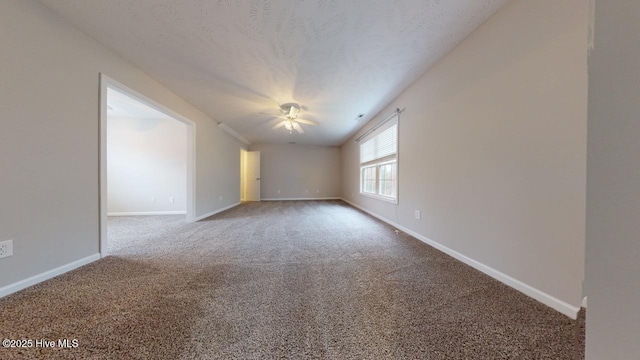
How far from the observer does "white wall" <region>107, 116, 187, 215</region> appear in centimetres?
457

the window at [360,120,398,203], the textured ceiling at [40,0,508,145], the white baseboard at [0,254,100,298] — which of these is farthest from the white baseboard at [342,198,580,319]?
the white baseboard at [0,254,100,298]

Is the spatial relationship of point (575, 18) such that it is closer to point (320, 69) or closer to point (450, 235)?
point (450, 235)

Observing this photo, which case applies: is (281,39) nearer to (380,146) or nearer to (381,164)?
(380,146)

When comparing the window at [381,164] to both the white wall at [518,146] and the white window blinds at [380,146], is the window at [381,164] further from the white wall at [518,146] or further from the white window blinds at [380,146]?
the white wall at [518,146]

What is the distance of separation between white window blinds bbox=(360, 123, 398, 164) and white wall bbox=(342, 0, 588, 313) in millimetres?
1162

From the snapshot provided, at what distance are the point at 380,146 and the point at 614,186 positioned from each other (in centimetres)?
413

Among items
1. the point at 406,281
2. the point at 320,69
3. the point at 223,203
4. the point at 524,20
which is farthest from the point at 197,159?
the point at 524,20

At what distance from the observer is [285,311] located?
130 centimetres

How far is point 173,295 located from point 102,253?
132 centimetres

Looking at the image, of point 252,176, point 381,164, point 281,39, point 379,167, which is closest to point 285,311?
point 281,39

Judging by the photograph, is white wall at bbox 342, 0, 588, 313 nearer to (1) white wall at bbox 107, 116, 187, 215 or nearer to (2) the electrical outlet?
(2) the electrical outlet

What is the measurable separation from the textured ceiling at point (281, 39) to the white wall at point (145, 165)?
2100mm

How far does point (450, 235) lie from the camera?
222 cm

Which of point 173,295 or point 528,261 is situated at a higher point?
point 528,261
